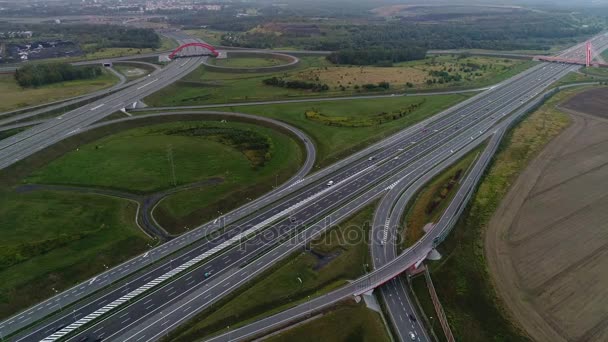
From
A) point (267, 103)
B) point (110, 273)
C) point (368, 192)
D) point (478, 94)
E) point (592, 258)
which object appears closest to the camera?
point (110, 273)

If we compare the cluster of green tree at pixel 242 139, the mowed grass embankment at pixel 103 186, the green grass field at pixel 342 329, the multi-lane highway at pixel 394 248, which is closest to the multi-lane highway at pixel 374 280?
the multi-lane highway at pixel 394 248

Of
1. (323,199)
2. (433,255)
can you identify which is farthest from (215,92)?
(433,255)

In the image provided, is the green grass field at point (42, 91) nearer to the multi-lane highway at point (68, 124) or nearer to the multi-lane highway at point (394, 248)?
the multi-lane highway at point (68, 124)

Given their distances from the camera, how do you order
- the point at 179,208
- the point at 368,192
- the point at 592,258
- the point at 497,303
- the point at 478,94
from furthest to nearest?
the point at 478,94, the point at 368,192, the point at 179,208, the point at 592,258, the point at 497,303

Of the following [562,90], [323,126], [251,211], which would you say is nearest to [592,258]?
[251,211]

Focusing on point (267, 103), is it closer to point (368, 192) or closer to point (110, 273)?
point (368, 192)

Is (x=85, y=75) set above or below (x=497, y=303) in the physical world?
above

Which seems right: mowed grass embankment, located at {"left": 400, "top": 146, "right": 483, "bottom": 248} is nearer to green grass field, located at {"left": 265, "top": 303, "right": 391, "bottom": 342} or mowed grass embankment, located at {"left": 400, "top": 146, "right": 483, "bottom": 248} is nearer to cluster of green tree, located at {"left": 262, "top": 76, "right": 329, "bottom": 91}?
green grass field, located at {"left": 265, "top": 303, "right": 391, "bottom": 342}

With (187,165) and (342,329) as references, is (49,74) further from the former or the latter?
(342,329)
